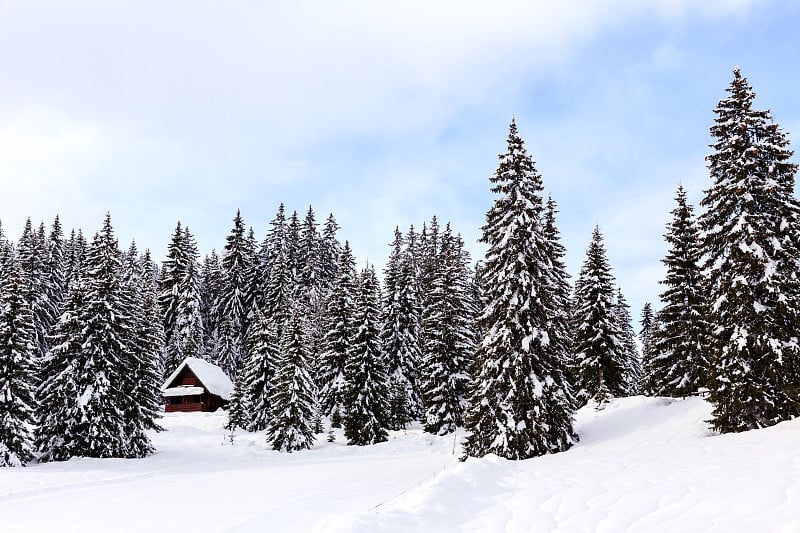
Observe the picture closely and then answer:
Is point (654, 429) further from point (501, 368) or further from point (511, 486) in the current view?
point (511, 486)

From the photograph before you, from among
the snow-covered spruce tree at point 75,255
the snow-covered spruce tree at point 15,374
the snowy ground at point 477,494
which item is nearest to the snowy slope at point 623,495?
the snowy ground at point 477,494

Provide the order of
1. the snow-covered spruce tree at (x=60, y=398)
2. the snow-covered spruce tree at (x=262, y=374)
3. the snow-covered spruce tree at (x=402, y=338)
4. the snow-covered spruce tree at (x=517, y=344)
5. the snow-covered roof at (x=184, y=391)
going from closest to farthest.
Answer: the snow-covered spruce tree at (x=517, y=344) → the snow-covered spruce tree at (x=60, y=398) → the snow-covered spruce tree at (x=262, y=374) → the snow-covered spruce tree at (x=402, y=338) → the snow-covered roof at (x=184, y=391)

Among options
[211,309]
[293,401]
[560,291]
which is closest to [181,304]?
[211,309]

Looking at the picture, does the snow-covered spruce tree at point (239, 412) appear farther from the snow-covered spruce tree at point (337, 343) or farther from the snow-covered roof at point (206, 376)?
the snow-covered roof at point (206, 376)

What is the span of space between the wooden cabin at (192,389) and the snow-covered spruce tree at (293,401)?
728 inches

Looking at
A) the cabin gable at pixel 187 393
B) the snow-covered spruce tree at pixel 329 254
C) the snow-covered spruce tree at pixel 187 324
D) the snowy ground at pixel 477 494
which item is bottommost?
the snowy ground at pixel 477 494

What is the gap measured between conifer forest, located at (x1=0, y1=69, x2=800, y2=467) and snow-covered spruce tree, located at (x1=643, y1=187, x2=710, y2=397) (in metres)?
0.10

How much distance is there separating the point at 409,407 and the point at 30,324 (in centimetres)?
2866

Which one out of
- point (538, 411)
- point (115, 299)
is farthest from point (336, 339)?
point (538, 411)

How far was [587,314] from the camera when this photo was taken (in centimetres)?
3934

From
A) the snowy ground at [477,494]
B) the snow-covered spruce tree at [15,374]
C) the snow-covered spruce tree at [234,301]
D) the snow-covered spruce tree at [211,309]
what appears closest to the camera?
the snowy ground at [477,494]

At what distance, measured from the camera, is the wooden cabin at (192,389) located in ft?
181

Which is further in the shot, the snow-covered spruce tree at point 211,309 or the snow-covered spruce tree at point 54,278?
the snow-covered spruce tree at point 211,309

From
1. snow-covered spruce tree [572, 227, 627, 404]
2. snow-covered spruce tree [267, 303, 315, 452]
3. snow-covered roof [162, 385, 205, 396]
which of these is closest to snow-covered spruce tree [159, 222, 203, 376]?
snow-covered roof [162, 385, 205, 396]
